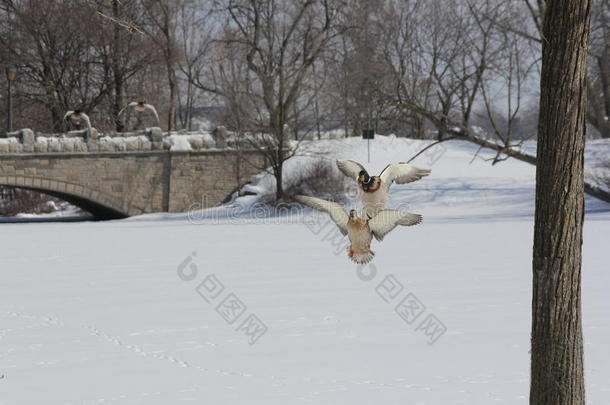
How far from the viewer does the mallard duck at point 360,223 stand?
255 cm

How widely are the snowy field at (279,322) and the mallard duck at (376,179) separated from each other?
3290 mm

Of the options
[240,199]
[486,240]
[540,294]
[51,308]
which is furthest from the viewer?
[240,199]

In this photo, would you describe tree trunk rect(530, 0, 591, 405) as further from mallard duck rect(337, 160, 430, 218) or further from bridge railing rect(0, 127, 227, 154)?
bridge railing rect(0, 127, 227, 154)

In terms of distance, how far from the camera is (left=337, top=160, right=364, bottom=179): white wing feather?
8.87ft

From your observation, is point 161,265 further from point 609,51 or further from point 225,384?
point 609,51

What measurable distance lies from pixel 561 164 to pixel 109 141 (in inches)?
1093

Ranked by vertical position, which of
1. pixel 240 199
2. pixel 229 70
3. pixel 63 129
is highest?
pixel 229 70

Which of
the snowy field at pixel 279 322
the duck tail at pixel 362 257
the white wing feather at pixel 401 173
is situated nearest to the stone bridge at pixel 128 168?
the snowy field at pixel 279 322

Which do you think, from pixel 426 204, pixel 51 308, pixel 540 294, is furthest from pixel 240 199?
pixel 540 294

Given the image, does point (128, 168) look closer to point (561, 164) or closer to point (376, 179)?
point (561, 164)

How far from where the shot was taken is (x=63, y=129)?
108 ft

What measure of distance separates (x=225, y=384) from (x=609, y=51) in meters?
22.0

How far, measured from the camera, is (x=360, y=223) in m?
2.63

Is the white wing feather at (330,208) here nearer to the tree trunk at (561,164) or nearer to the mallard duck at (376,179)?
the mallard duck at (376,179)
